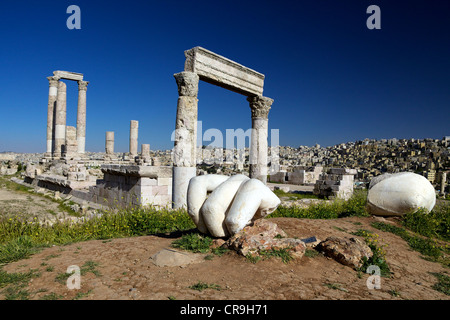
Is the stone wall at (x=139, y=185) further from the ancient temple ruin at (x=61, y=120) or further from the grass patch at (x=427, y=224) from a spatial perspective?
the ancient temple ruin at (x=61, y=120)

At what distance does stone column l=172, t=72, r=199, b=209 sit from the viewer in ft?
26.1

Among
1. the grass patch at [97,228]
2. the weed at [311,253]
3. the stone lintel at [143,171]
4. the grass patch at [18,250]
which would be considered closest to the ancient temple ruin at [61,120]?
the stone lintel at [143,171]

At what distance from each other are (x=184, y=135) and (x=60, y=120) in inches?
753

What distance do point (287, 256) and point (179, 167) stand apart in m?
5.06

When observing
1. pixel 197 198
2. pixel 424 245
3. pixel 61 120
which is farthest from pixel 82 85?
pixel 424 245

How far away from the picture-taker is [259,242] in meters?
3.64

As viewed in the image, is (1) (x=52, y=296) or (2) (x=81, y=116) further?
(2) (x=81, y=116)

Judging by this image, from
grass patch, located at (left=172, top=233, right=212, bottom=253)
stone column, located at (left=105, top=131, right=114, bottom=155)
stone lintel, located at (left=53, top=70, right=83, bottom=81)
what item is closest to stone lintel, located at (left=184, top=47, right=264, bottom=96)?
grass patch, located at (left=172, top=233, right=212, bottom=253)

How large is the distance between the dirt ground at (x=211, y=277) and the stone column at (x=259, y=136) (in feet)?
21.9

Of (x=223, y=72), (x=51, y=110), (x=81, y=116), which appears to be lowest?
(x=223, y=72)

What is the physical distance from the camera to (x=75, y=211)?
394 inches

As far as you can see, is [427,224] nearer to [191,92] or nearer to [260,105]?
[260,105]
